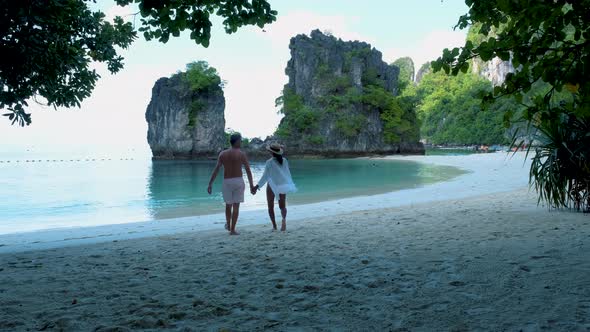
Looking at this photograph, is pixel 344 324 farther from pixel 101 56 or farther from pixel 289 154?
pixel 289 154

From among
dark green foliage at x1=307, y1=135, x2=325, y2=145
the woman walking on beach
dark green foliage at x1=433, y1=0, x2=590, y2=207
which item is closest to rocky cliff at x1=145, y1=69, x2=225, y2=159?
dark green foliage at x1=307, y1=135, x2=325, y2=145

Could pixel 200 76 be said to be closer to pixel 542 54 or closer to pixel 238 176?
pixel 238 176

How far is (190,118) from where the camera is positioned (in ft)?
225

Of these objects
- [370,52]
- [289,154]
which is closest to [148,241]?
[289,154]

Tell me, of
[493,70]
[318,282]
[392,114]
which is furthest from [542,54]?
[493,70]

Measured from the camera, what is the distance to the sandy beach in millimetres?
3160

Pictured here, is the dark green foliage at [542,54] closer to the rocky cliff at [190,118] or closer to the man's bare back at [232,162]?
the man's bare back at [232,162]

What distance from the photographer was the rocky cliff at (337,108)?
226 feet

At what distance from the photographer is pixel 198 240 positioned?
6.90m

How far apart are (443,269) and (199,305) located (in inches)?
93.9

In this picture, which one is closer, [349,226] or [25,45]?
[25,45]

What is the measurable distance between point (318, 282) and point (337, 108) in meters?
66.0

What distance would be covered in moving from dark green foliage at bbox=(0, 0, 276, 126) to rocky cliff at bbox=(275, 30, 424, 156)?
6202 centimetres

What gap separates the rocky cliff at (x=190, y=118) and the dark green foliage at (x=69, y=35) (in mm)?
62514
